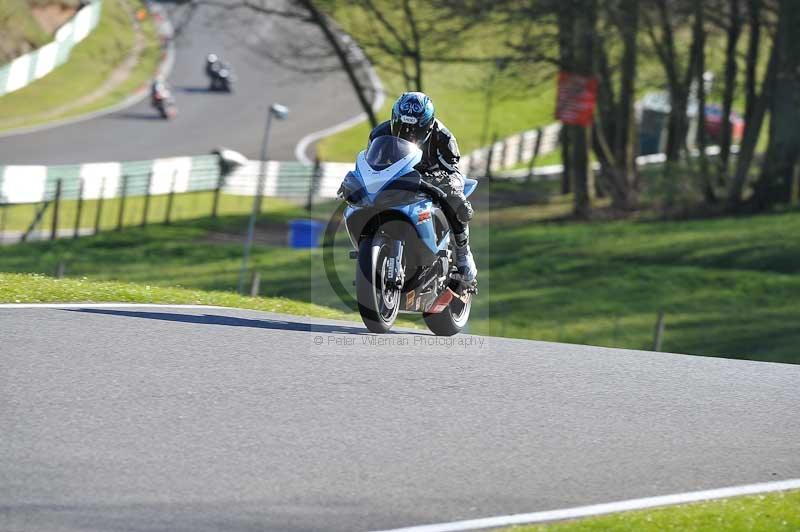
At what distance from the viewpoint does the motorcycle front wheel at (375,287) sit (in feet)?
33.3

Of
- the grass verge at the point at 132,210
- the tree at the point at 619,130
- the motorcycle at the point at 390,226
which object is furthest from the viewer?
the tree at the point at 619,130

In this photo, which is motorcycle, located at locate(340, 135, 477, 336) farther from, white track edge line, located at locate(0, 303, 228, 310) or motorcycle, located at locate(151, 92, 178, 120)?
motorcycle, located at locate(151, 92, 178, 120)

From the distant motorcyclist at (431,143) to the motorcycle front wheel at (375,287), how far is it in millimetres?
857

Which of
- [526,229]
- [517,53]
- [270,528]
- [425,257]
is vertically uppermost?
[517,53]

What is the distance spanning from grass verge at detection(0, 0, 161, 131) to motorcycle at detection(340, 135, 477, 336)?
42.0 m

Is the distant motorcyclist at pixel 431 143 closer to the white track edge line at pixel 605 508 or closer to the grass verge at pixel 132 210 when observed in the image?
the white track edge line at pixel 605 508

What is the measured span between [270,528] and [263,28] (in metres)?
67.3

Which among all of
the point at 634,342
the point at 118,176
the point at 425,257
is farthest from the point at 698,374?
the point at 118,176

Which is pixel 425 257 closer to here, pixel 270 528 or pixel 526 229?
pixel 270 528

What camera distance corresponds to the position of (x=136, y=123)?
53.9 meters

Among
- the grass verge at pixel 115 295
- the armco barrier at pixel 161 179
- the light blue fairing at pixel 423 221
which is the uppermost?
the armco barrier at pixel 161 179

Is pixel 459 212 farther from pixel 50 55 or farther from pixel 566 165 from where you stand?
pixel 50 55

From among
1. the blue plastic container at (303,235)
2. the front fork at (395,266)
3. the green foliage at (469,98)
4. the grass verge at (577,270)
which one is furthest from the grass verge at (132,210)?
the front fork at (395,266)

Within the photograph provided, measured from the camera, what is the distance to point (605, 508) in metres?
6.48
